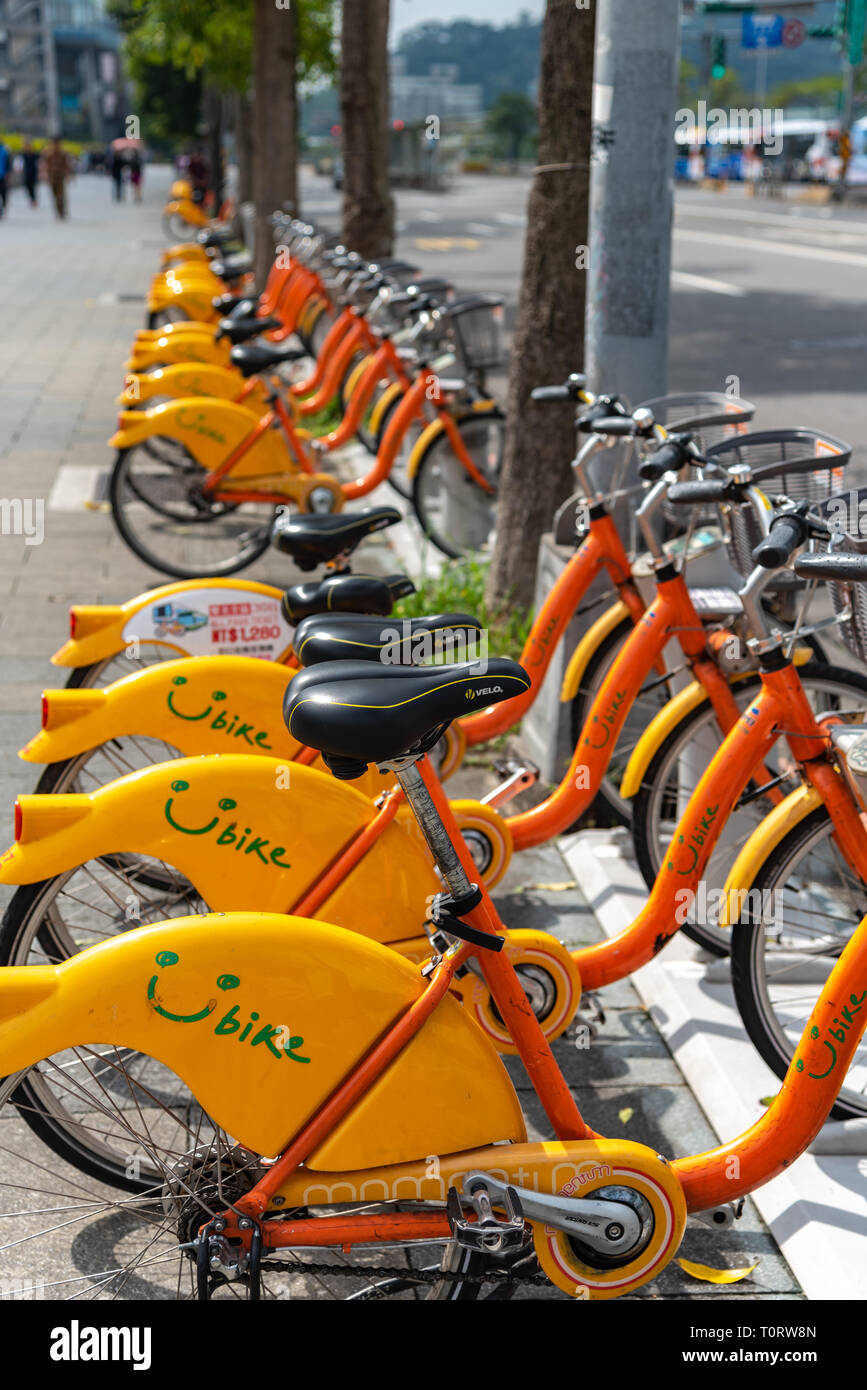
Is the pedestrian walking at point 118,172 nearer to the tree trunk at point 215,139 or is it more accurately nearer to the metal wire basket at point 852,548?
the tree trunk at point 215,139

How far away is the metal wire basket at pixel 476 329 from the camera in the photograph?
6.67 meters

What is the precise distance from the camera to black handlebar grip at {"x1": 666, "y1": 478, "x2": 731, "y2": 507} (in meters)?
2.93

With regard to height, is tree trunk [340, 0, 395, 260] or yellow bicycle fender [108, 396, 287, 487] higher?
tree trunk [340, 0, 395, 260]

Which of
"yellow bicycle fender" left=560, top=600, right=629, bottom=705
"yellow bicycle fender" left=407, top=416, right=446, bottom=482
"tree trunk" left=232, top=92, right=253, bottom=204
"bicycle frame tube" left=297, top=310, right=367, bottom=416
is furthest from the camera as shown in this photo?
"tree trunk" left=232, top=92, right=253, bottom=204

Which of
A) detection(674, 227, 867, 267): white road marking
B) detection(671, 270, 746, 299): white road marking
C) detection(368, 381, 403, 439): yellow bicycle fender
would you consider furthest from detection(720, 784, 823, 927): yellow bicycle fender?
detection(674, 227, 867, 267): white road marking

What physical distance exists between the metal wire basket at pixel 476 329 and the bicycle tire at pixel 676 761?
3.60 meters

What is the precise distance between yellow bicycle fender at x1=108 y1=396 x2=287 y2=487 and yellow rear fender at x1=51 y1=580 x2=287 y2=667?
8.58 feet

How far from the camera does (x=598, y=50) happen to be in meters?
4.26

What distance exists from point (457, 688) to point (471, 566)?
397 cm

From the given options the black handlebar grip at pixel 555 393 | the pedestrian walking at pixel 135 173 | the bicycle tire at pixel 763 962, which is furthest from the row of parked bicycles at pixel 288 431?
the pedestrian walking at pixel 135 173

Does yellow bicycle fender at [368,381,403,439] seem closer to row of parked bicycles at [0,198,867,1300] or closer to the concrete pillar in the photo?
the concrete pillar

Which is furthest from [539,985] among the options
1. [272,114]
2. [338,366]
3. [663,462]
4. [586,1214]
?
[272,114]

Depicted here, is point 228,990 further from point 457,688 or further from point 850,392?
point 850,392

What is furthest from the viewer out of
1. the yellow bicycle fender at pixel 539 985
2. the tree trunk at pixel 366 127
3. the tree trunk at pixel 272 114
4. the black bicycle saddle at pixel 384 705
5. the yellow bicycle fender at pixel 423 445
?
the tree trunk at pixel 272 114
